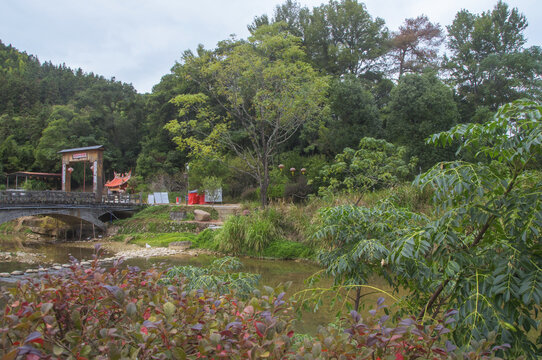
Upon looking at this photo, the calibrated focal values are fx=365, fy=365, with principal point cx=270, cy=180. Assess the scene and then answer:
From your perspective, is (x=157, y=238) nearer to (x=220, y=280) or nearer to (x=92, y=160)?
(x=92, y=160)

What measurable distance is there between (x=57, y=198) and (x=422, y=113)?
1730 cm

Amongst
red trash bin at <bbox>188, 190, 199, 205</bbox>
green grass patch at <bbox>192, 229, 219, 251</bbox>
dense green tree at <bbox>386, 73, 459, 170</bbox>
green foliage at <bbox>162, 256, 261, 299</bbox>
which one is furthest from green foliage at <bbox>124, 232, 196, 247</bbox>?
green foliage at <bbox>162, 256, 261, 299</bbox>

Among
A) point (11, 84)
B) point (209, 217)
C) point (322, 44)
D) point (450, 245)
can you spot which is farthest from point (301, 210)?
point (11, 84)

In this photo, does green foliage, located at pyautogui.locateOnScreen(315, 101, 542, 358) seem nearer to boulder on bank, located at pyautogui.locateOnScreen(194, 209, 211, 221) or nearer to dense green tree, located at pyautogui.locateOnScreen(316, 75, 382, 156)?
boulder on bank, located at pyautogui.locateOnScreen(194, 209, 211, 221)

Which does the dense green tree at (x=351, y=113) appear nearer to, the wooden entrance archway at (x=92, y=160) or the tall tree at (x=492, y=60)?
the tall tree at (x=492, y=60)

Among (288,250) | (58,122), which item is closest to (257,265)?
(288,250)

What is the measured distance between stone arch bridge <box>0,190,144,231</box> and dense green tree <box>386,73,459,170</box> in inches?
581

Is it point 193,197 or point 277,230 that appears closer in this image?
point 277,230

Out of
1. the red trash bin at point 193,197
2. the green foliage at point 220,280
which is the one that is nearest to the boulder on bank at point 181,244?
the red trash bin at point 193,197

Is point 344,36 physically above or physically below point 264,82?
above

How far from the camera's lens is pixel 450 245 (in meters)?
1.88

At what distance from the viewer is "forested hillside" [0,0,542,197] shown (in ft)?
52.0

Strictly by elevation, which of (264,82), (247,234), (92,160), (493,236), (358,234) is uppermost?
(264,82)

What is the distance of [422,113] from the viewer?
57.7 ft
